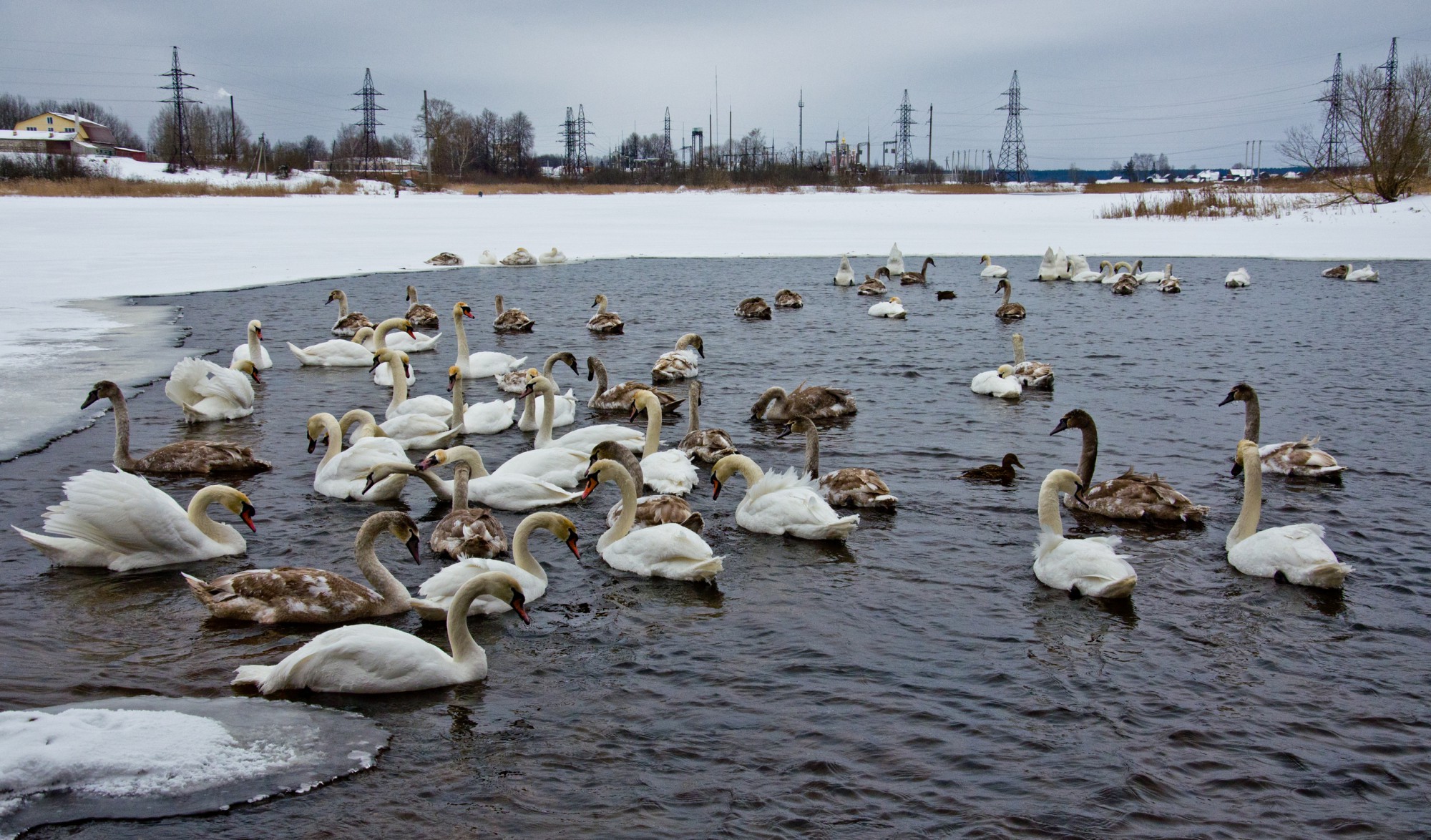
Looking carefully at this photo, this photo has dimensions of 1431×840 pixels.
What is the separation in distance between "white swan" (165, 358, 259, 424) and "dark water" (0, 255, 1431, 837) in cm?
27

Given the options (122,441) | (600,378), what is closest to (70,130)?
(600,378)

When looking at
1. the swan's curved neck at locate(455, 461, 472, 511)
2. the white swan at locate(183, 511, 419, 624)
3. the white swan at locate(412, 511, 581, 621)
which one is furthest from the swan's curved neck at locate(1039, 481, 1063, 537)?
the white swan at locate(183, 511, 419, 624)

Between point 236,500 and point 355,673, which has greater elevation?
point 236,500

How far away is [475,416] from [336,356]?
16.5ft

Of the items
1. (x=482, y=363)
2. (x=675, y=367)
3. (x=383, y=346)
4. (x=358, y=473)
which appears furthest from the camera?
(x=383, y=346)

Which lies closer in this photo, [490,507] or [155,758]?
[155,758]

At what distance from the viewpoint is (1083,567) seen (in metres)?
7.36

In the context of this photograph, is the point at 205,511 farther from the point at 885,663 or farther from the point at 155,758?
→ the point at 885,663

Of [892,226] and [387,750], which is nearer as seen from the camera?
[387,750]

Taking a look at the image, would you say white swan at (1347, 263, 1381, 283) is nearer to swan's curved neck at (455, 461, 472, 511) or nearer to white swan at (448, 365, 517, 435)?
white swan at (448, 365, 517, 435)

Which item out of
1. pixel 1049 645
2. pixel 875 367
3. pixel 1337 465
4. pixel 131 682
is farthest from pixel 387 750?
pixel 875 367

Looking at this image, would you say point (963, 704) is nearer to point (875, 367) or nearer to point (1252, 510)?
point (1252, 510)

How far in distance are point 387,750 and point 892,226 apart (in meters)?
44.0

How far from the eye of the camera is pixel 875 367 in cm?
1623
